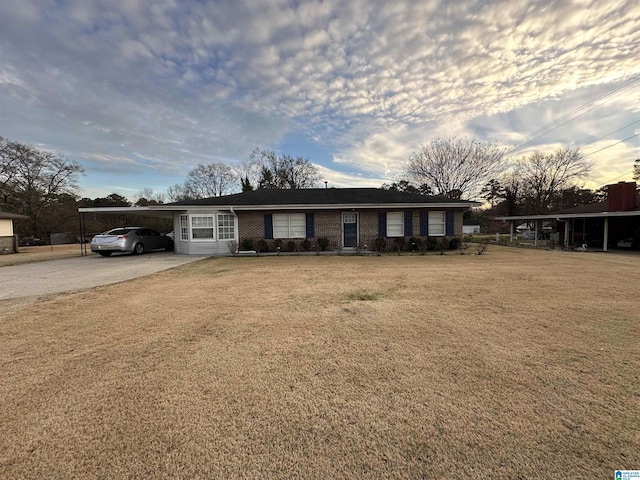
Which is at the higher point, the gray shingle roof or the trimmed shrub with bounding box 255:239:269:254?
the gray shingle roof

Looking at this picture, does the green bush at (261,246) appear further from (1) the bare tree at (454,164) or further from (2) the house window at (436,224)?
(1) the bare tree at (454,164)

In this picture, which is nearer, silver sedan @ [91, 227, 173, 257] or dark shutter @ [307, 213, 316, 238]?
silver sedan @ [91, 227, 173, 257]

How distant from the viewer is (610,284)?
22.9ft

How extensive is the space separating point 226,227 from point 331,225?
5668 mm

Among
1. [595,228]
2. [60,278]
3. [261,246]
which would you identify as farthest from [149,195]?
[595,228]

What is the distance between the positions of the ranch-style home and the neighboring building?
7.52 metres

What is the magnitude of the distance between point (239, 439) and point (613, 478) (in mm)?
2307

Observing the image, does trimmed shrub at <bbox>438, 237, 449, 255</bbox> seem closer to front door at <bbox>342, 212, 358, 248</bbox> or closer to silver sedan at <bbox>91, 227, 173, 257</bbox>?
front door at <bbox>342, 212, 358, 248</bbox>

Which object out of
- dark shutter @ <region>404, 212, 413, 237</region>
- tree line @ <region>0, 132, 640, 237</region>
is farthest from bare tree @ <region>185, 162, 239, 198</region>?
dark shutter @ <region>404, 212, 413, 237</region>

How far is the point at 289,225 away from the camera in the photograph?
15711mm

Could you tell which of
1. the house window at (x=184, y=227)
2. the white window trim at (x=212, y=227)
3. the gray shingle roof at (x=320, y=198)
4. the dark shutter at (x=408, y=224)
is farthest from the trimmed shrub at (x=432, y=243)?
the house window at (x=184, y=227)

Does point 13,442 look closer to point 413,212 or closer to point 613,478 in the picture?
point 613,478

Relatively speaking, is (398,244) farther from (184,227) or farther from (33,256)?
(33,256)

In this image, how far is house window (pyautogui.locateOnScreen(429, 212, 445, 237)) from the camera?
16109 mm
